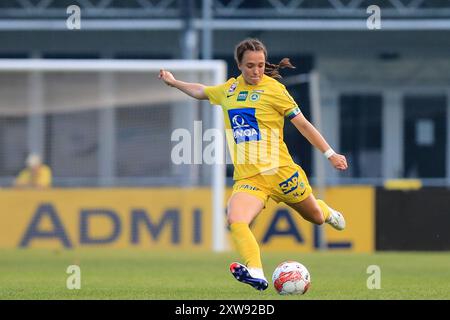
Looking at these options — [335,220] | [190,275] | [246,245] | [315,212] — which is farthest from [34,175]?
[246,245]

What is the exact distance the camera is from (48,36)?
969 inches

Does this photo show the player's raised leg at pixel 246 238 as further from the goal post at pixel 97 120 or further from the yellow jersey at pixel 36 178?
the yellow jersey at pixel 36 178

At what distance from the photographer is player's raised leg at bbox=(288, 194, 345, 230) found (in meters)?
9.55

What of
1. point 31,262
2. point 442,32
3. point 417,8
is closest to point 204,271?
point 31,262

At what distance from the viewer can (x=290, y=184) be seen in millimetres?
9250

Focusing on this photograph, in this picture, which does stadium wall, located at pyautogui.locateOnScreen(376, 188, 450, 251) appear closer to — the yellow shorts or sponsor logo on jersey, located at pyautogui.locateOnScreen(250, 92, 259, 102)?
the yellow shorts

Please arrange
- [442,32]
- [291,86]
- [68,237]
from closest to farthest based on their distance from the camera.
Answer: [68,237] < [291,86] < [442,32]

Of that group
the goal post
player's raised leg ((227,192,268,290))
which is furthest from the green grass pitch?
the goal post

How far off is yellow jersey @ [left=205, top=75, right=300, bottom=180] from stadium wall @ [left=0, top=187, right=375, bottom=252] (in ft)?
28.8

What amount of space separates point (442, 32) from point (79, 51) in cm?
736

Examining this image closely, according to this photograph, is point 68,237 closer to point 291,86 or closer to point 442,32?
point 291,86

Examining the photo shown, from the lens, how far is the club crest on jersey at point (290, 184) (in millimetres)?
9227

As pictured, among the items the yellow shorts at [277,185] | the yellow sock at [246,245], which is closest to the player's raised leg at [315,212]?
the yellow shorts at [277,185]

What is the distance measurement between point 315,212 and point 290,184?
543 mm
